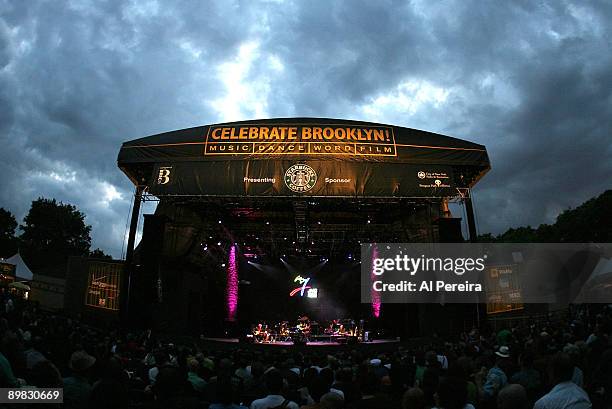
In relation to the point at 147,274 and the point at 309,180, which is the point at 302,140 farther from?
the point at 147,274

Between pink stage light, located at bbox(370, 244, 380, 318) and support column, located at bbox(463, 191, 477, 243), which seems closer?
support column, located at bbox(463, 191, 477, 243)

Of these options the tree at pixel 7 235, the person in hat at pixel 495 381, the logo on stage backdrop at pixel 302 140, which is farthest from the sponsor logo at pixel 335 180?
the tree at pixel 7 235

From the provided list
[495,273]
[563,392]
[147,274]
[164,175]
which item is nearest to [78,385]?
[563,392]

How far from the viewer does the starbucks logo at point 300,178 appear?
604 inches

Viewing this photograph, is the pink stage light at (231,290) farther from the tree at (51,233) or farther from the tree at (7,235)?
the tree at (51,233)

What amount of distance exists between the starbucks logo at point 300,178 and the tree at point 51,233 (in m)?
46.8

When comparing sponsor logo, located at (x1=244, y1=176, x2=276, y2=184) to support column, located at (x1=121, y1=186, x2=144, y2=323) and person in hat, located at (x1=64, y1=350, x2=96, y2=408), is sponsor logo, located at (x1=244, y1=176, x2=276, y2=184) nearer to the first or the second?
support column, located at (x1=121, y1=186, x2=144, y2=323)

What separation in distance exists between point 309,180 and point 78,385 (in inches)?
457

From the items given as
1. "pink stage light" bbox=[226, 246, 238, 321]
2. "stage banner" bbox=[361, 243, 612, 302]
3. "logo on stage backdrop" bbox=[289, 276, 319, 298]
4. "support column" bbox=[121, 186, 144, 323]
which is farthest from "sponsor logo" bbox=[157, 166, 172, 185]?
"logo on stage backdrop" bbox=[289, 276, 319, 298]

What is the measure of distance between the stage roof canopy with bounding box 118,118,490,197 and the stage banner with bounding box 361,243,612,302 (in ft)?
9.70

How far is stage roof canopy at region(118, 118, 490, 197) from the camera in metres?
15.3

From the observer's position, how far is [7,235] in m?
44.1

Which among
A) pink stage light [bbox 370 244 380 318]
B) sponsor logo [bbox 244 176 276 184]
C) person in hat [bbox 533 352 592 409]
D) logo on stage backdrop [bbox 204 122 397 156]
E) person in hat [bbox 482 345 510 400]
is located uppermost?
logo on stage backdrop [bbox 204 122 397 156]

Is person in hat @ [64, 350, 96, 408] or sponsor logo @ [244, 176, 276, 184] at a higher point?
sponsor logo @ [244, 176, 276, 184]
